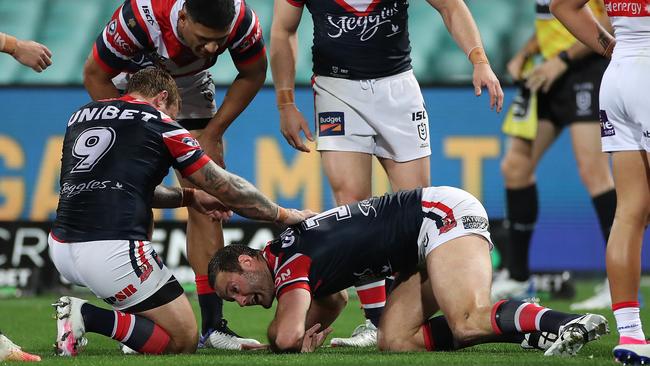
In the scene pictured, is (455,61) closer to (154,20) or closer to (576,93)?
(576,93)

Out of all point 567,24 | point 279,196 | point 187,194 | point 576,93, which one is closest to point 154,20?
point 187,194

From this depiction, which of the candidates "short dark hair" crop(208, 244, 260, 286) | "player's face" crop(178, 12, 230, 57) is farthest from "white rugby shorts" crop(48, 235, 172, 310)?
"player's face" crop(178, 12, 230, 57)

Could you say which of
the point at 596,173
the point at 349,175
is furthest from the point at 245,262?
the point at 596,173

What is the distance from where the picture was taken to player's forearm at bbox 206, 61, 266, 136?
6.24 m

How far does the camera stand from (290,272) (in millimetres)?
5246

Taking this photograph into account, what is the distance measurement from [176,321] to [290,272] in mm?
600

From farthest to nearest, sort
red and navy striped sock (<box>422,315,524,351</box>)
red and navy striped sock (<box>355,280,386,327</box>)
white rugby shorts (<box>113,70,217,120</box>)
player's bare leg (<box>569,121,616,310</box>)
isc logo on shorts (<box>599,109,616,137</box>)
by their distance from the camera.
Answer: player's bare leg (<box>569,121,616,310</box>) < white rugby shorts (<box>113,70,217,120</box>) < red and navy striped sock (<box>355,280,386,327</box>) < red and navy striped sock (<box>422,315,524,351</box>) < isc logo on shorts (<box>599,109,616,137</box>)

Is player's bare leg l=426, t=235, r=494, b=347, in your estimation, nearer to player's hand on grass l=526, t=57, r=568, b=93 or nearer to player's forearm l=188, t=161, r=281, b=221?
player's forearm l=188, t=161, r=281, b=221

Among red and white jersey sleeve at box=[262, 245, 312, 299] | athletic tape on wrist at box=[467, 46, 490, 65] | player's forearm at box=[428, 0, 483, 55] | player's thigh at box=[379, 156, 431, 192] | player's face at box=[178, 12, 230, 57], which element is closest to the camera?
red and white jersey sleeve at box=[262, 245, 312, 299]

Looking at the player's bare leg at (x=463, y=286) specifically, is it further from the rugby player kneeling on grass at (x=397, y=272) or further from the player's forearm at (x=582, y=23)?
the player's forearm at (x=582, y=23)

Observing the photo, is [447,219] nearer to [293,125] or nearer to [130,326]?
[293,125]

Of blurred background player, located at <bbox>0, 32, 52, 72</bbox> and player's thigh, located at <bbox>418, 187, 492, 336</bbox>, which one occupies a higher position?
blurred background player, located at <bbox>0, 32, 52, 72</bbox>

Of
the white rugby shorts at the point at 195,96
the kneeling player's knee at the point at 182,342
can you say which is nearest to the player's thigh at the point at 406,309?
the kneeling player's knee at the point at 182,342

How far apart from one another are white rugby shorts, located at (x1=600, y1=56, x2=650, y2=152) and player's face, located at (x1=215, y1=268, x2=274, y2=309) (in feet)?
5.46
